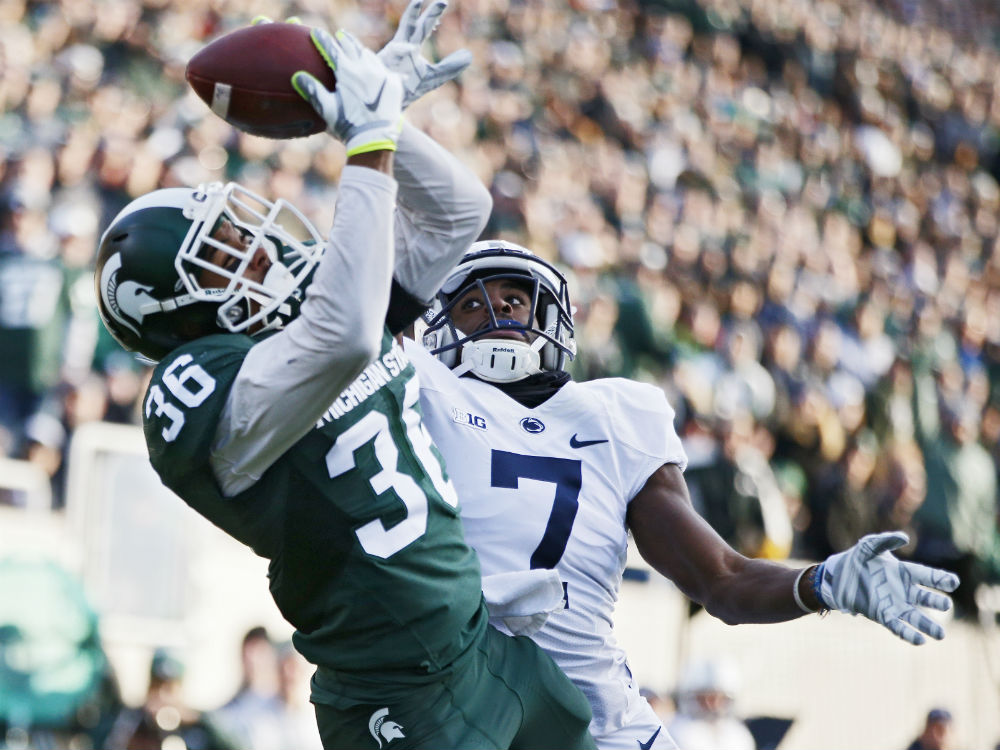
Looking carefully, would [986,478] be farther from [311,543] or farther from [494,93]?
[311,543]

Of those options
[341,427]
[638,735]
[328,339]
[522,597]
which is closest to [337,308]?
[328,339]

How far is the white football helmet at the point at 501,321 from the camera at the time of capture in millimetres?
2930

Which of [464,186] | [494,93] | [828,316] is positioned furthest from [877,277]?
[464,186]

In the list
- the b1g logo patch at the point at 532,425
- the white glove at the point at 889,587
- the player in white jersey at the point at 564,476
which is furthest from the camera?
the b1g logo patch at the point at 532,425

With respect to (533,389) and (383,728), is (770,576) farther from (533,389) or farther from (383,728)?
(383,728)

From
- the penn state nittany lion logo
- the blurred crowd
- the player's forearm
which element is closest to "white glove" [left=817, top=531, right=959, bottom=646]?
the player's forearm

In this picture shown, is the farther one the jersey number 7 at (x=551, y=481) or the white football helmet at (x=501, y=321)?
the white football helmet at (x=501, y=321)

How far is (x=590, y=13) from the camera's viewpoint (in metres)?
11.8

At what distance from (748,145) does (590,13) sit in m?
1.78

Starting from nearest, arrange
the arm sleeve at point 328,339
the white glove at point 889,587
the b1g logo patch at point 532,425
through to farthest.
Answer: the arm sleeve at point 328,339, the white glove at point 889,587, the b1g logo patch at point 532,425

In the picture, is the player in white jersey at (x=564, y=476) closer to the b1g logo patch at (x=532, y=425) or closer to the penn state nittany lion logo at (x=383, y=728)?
the b1g logo patch at (x=532, y=425)

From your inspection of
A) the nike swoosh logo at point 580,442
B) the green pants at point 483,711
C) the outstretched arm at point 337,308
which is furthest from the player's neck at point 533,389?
the outstretched arm at point 337,308

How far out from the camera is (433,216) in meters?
2.62

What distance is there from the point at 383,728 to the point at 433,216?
0.92 m
